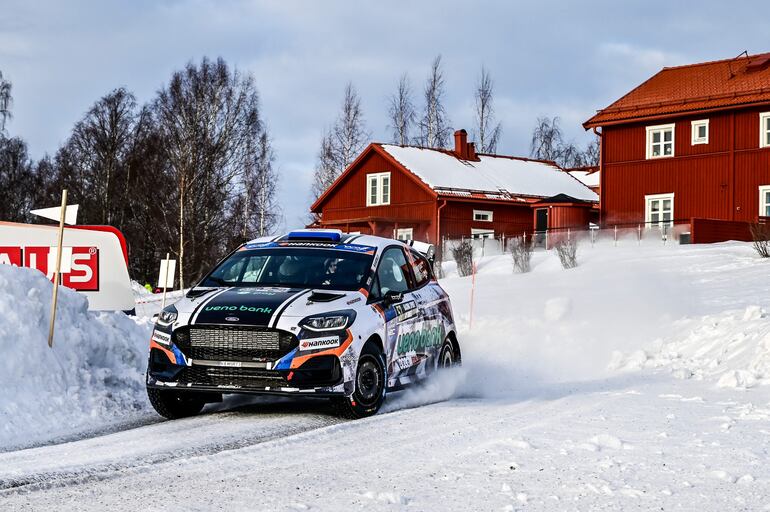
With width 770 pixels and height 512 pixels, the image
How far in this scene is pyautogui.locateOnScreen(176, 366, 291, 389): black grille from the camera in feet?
29.3

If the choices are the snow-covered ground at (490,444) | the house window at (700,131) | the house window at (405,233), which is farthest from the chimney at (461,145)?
the snow-covered ground at (490,444)

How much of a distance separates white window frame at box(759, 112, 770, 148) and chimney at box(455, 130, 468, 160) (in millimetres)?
17729

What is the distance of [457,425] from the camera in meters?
8.77

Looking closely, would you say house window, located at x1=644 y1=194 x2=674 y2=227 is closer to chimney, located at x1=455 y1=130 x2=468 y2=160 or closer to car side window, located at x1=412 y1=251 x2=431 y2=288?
chimney, located at x1=455 y1=130 x2=468 y2=160

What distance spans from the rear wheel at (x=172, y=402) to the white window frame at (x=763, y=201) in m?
34.3

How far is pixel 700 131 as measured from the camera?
4231 centimetres

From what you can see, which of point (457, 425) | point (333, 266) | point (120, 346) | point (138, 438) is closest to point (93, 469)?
point (138, 438)

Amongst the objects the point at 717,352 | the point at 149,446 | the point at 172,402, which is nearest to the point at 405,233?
the point at 717,352

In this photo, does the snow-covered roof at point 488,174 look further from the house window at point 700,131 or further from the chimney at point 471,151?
the house window at point 700,131

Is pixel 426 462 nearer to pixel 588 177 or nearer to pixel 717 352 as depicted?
pixel 717 352

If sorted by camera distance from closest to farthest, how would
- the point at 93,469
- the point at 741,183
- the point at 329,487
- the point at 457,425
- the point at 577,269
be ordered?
1. the point at 329,487
2. the point at 93,469
3. the point at 457,425
4. the point at 577,269
5. the point at 741,183

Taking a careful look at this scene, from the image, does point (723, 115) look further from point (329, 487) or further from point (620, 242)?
point (329, 487)

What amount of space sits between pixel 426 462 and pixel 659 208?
125 ft

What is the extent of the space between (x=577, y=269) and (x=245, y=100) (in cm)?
2476
